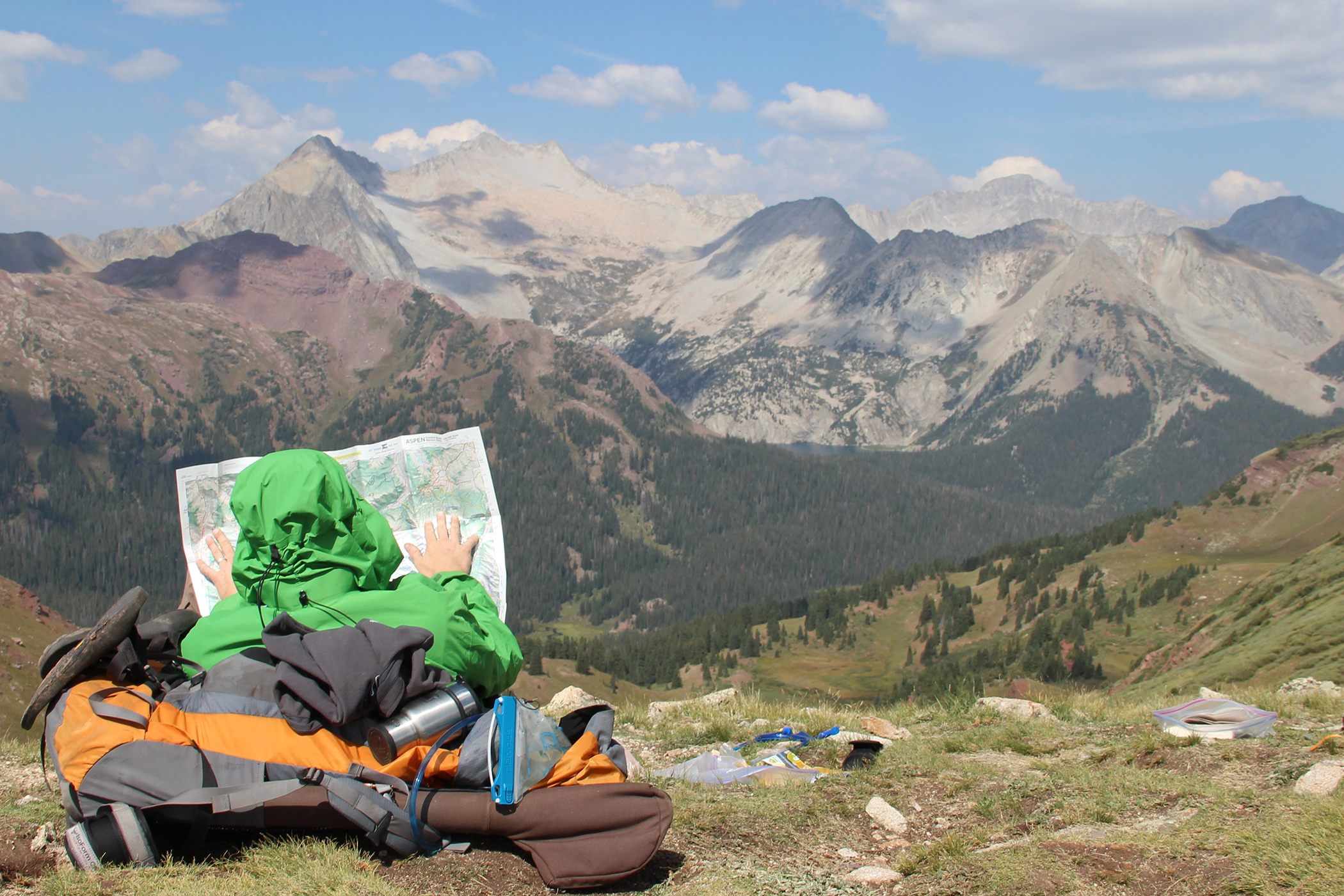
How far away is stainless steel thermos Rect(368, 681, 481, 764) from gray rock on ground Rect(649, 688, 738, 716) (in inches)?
326

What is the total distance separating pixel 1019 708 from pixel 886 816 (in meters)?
5.95

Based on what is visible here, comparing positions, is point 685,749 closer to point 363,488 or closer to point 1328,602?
point 363,488

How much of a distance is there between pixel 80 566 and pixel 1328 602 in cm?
21375

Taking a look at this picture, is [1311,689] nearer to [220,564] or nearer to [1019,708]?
[1019,708]

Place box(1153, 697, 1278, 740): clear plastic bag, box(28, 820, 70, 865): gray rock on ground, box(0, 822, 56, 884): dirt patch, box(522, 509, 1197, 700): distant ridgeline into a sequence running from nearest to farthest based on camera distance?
box(0, 822, 56, 884): dirt patch → box(28, 820, 70, 865): gray rock on ground → box(1153, 697, 1278, 740): clear plastic bag → box(522, 509, 1197, 700): distant ridgeline

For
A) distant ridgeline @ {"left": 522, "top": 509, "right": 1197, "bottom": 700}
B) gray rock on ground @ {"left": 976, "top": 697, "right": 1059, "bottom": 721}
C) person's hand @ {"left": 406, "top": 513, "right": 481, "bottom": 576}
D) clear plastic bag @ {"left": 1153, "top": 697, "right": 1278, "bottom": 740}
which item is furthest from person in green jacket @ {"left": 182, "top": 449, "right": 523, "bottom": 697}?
distant ridgeline @ {"left": 522, "top": 509, "right": 1197, "bottom": 700}

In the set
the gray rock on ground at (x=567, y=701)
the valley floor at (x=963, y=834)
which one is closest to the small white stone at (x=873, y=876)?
the valley floor at (x=963, y=834)

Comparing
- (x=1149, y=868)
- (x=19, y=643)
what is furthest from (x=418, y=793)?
(x=19, y=643)

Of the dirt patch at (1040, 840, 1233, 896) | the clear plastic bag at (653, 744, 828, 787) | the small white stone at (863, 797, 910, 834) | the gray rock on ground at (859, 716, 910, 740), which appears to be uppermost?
the dirt patch at (1040, 840, 1233, 896)

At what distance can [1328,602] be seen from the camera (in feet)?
97.6

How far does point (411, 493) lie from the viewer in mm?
9555

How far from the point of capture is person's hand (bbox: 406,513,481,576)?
883 centimetres

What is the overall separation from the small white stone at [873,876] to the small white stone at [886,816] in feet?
3.64

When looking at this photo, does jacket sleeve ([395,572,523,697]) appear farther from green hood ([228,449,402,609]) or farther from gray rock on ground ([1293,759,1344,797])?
gray rock on ground ([1293,759,1344,797])
